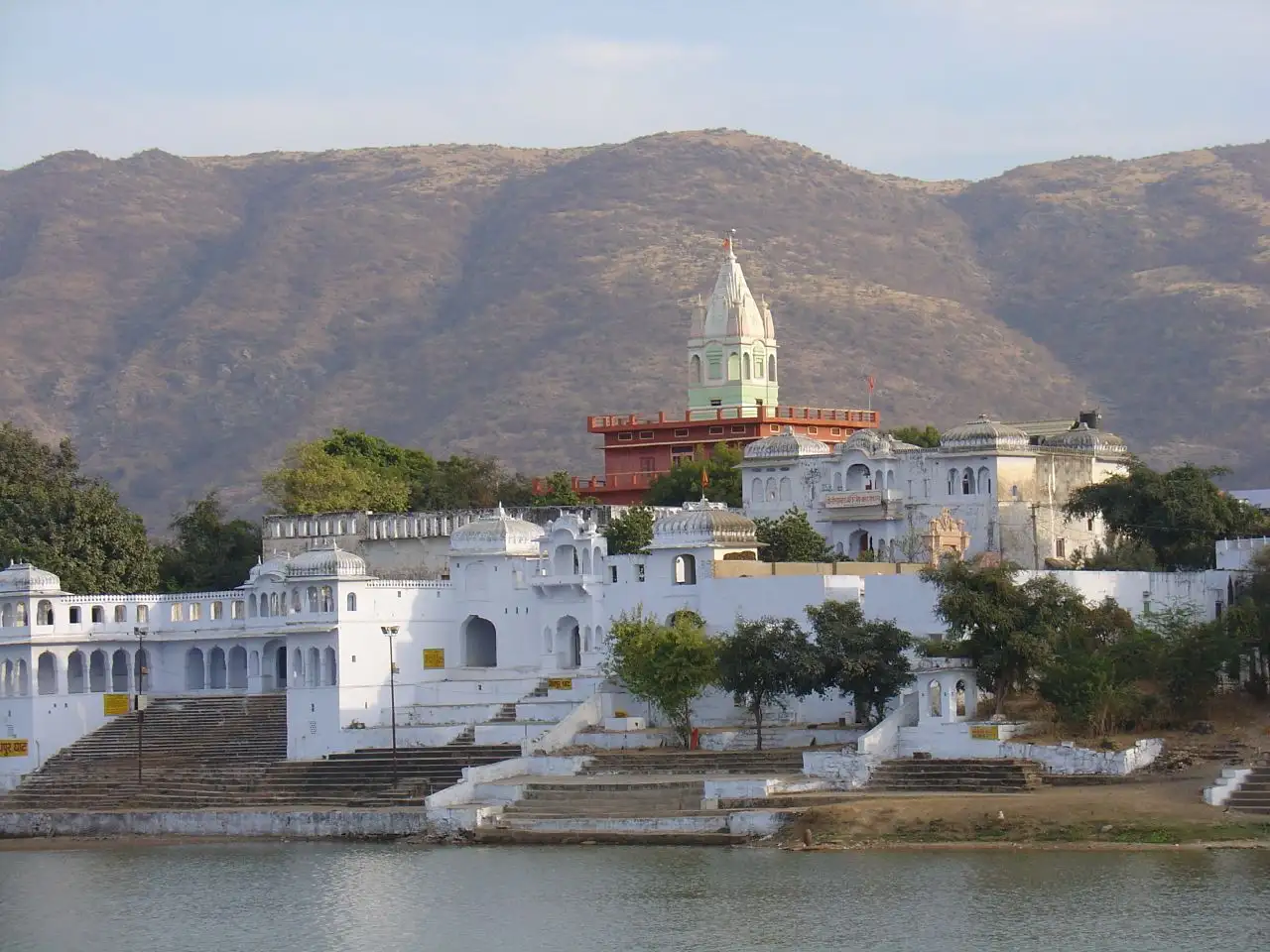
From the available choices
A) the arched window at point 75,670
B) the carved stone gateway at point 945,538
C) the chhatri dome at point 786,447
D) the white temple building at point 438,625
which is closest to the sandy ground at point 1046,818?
the white temple building at point 438,625

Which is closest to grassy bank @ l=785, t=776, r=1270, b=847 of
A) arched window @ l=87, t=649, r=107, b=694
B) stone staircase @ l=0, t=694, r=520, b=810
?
stone staircase @ l=0, t=694, r=520, b=810

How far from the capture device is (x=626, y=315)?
166875 mm

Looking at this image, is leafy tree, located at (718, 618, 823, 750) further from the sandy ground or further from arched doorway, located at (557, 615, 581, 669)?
arched doorway, located at (557, 615, 581, 669)

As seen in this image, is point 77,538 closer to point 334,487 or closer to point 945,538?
point 334,487

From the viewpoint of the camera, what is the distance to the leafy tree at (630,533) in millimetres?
74688

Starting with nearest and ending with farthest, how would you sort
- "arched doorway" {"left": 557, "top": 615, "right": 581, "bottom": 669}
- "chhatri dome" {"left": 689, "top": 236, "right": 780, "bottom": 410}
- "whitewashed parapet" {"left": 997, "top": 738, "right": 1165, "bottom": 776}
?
1. "whitewashed parapet" {"left": 997, "top": 738, "right": 1165, "bottom": 776}
2. "arched doorway" {"left": 557, "top": 615, "right": 581, "bottom": 669}
3. "chhatri dome" {"left": 689, "top": 236, "right": 780, "bottom": 410}

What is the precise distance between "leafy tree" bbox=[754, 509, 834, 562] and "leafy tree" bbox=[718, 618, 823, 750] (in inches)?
343

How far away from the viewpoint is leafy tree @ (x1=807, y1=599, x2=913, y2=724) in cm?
6250

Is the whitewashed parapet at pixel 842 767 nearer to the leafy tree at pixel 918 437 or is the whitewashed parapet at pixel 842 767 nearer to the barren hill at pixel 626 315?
the leafy tree at pixel 918 437

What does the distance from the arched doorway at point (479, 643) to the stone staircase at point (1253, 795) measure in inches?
902

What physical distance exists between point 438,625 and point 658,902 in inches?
844

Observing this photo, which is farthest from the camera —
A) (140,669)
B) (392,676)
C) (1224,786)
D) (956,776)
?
(140,669)

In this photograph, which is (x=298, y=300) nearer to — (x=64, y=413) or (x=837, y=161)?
(x=64, y=413)

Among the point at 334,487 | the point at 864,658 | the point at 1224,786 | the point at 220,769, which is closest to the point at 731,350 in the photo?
the point at 334,487
